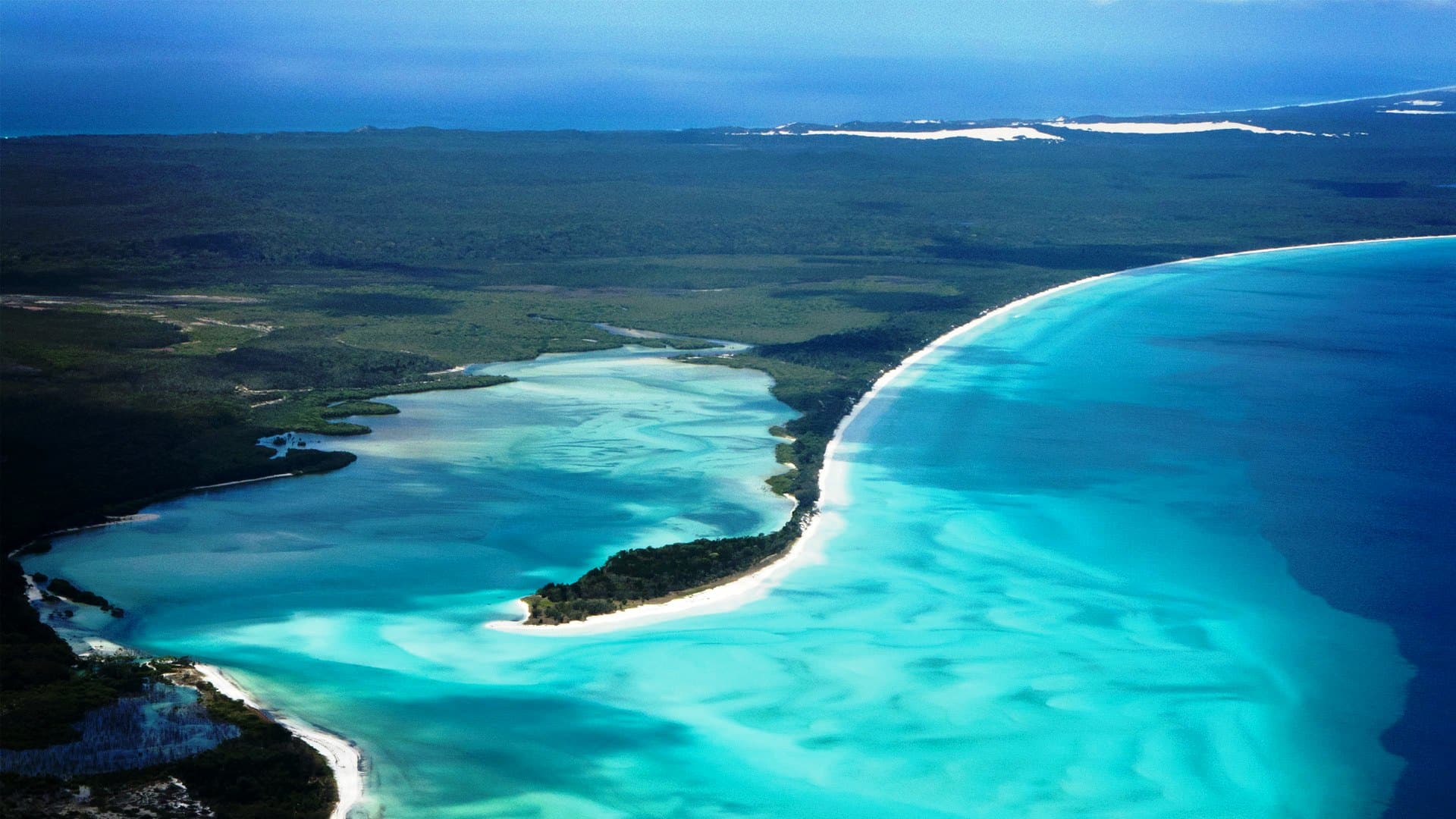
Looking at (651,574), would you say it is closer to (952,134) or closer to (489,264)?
(489,264)

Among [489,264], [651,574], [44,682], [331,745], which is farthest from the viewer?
[489,264]

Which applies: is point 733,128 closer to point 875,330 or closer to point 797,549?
point 875,330

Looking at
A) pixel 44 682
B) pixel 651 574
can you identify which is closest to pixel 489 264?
pixel 651 574

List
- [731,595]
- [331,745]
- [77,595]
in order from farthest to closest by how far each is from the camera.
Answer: [731,595] < [77,595] < [331,745]

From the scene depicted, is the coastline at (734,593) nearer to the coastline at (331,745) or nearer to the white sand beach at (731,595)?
the white sand beach at (731,595)

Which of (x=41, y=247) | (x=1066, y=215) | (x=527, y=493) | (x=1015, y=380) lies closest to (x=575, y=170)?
(x=1066, y=215)

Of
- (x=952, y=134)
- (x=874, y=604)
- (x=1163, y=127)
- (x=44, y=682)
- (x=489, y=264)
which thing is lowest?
(x=874, y=604)

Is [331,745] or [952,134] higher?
[952,134]
